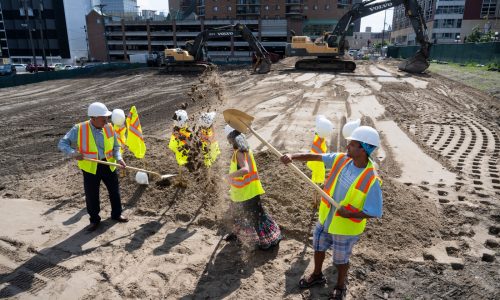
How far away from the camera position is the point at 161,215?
17.8 ft

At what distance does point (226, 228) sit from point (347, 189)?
2364mm

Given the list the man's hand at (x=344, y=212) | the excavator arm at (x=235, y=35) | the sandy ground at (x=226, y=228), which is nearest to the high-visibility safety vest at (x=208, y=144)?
the sandy ground at (x=226, y=228)

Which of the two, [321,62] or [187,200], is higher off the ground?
[321,62]

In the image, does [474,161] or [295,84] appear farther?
[295,84]

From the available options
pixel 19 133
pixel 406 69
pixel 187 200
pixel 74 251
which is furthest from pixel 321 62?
pixel 74 251

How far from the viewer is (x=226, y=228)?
495 centimetres

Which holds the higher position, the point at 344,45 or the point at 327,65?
the point at 344,45

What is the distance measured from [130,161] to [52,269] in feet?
11.5

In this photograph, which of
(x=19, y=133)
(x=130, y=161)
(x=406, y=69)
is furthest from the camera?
(x=406, y=69)

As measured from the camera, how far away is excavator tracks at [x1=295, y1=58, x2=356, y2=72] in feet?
79.9

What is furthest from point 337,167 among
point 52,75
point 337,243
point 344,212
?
point 52,75

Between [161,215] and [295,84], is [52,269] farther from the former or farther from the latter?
[295,84]

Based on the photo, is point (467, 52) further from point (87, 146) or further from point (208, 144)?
point (87, 146)

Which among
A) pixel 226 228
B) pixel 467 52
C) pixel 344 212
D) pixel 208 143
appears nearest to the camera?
pixel 344 212
